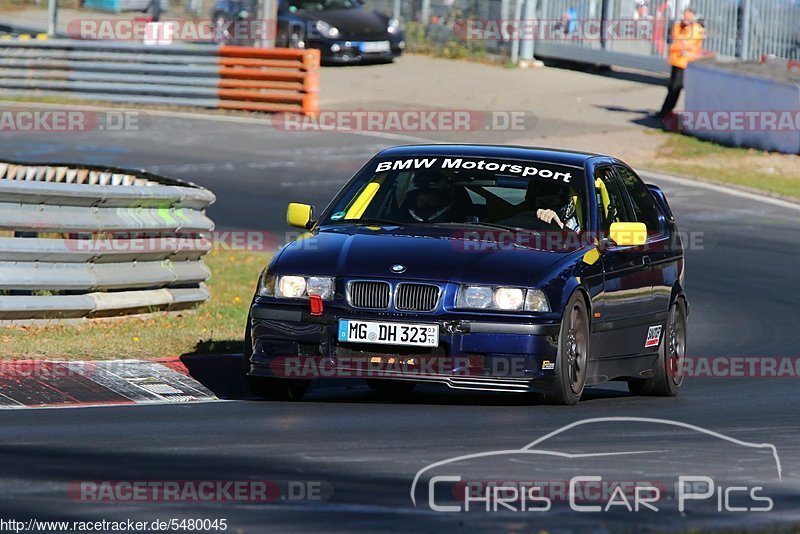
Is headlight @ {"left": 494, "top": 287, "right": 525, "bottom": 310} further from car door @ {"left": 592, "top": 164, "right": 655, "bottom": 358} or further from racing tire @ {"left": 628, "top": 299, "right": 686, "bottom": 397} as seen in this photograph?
racing tire @ {"left": 628, "top": 299, "right": 686, "bottom": 397}

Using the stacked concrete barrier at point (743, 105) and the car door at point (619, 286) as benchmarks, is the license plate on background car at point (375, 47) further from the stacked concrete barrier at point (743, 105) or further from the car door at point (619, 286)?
the car door at point (619, 286)

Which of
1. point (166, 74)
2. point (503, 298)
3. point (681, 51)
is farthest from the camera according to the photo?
point (166, 74)

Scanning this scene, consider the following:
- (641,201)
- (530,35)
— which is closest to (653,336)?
(641,201)

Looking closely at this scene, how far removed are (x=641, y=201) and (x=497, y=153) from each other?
1.36 meters

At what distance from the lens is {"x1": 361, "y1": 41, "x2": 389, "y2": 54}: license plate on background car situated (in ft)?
115

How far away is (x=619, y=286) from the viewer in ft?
32.2

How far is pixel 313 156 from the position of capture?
25.0 m

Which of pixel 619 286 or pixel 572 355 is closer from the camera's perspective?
pixel 572 355

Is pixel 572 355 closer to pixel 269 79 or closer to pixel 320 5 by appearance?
pixel 269 79

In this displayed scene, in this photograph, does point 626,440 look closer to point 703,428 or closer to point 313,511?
point 703,428

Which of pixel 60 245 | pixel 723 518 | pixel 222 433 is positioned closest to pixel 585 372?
pixel 222 433

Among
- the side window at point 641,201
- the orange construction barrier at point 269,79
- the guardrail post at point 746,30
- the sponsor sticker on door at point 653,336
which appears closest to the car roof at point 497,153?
the side window at point 641,201


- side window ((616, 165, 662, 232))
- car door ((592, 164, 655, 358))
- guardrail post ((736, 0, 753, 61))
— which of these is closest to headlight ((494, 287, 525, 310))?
car door ((592, 164, 655, 358))

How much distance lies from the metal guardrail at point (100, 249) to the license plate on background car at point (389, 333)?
3.06 m
